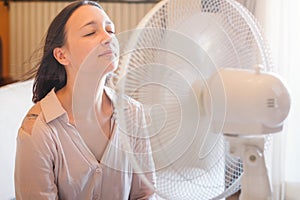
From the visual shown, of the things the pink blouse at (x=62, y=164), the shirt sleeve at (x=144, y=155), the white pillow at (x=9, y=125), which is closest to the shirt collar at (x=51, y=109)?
the pink blouse at (x=62, y=164)

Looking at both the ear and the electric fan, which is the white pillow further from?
the electric fan

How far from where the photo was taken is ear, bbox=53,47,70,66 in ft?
3.89

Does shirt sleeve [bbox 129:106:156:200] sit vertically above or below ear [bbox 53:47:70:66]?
below

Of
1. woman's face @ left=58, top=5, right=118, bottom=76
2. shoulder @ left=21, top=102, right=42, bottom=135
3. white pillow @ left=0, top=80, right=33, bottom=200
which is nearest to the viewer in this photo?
woman's face @ left=58, top=5, right=118, bottom=76

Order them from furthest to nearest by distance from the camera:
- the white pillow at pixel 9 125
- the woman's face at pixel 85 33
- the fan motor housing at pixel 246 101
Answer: the white pillow at pixel 9 125
the woman's face at pixel 85 33
the fan motor housing at pixel 246 101

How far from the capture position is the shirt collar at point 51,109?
1.17 m

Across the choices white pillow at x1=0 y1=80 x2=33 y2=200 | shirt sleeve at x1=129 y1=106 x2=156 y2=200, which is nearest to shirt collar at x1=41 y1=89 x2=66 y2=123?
shirt sleeve at x1=129 y1=106 x2=156 y2=200

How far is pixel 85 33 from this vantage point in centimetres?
109

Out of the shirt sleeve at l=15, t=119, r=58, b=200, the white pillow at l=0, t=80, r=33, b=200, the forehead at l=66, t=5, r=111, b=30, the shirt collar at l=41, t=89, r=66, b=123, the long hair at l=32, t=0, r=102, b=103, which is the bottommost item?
the white pillow at l=0, t=80, r=33, b=200

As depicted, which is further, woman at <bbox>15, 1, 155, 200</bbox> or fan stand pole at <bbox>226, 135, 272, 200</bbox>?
woman at <bbox>15, 1, 155, 200</bbox>

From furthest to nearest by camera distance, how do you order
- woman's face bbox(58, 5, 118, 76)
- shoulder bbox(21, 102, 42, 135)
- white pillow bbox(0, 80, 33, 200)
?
white pillow bbox(0, 80, 33, 200)
shoulder bbox(21, 102, 42, 135)
woman's face bbox(58, 5, 118, 76)

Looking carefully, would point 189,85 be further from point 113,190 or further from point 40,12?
point 40,12

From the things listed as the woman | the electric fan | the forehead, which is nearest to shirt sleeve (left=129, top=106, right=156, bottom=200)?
the electric fan

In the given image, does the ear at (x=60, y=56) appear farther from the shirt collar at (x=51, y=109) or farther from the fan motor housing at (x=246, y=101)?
the fan motor housing at (x=246, y=101)
